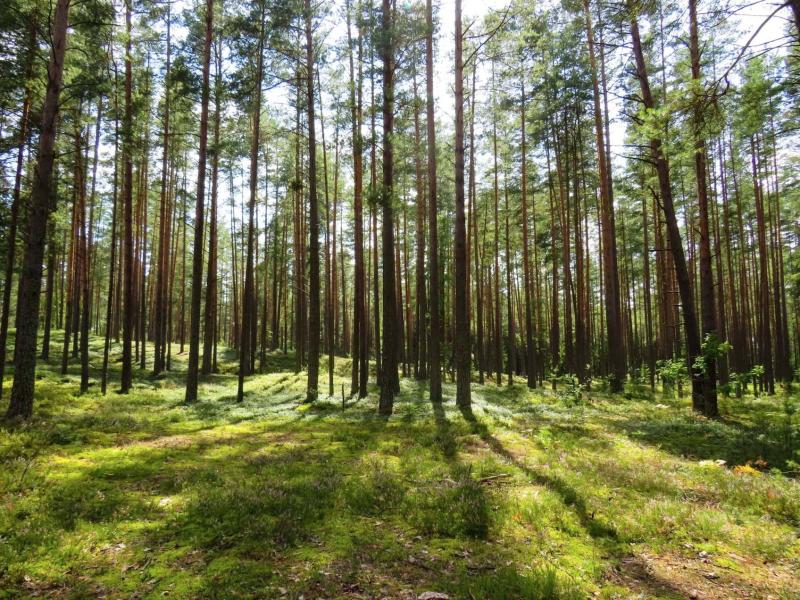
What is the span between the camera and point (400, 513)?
577cm

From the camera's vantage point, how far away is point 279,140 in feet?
97.6

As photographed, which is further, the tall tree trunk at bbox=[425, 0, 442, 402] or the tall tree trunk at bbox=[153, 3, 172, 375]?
the tall tree trunk at bbox=[153, 3, 172, 375]

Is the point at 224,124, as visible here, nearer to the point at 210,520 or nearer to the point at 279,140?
the point at 279,140

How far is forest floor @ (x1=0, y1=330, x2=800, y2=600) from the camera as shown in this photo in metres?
4.07

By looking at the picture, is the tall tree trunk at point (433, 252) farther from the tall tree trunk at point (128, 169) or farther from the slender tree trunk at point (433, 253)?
the tall tree trunk at point (128, 169)

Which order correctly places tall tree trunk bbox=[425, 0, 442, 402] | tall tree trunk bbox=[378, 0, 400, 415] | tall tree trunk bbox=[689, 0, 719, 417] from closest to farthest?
tall tree trunk bbox=[689, 0, 719, 417]
tall tree trunk bbox=[378, 0, 400, 415]
tall tree trunk bbox=[425, 0, 442, 402]

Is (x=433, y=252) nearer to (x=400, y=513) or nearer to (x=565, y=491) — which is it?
(x=565, y=491)

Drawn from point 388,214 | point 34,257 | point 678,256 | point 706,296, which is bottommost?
point 706,296

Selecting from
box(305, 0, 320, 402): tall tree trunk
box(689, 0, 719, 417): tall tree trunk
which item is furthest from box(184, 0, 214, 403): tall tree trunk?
box(689, 0, 719, 417): tall tree trunk

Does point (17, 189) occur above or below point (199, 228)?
above

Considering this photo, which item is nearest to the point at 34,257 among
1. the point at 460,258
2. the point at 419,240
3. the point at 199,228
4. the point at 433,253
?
the point at 199,228

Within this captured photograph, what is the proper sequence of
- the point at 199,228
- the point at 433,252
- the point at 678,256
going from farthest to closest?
the point at 199,228, the point at 433,252, the point at 678,256

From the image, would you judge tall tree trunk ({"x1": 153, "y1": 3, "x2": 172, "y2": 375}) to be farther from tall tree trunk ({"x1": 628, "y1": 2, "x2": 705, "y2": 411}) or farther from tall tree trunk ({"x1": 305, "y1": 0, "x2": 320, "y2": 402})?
tall tree trunk ({"x1": 628, "y1": 2, "x2": 705, "y2": 411})

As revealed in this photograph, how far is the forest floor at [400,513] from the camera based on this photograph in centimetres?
407
